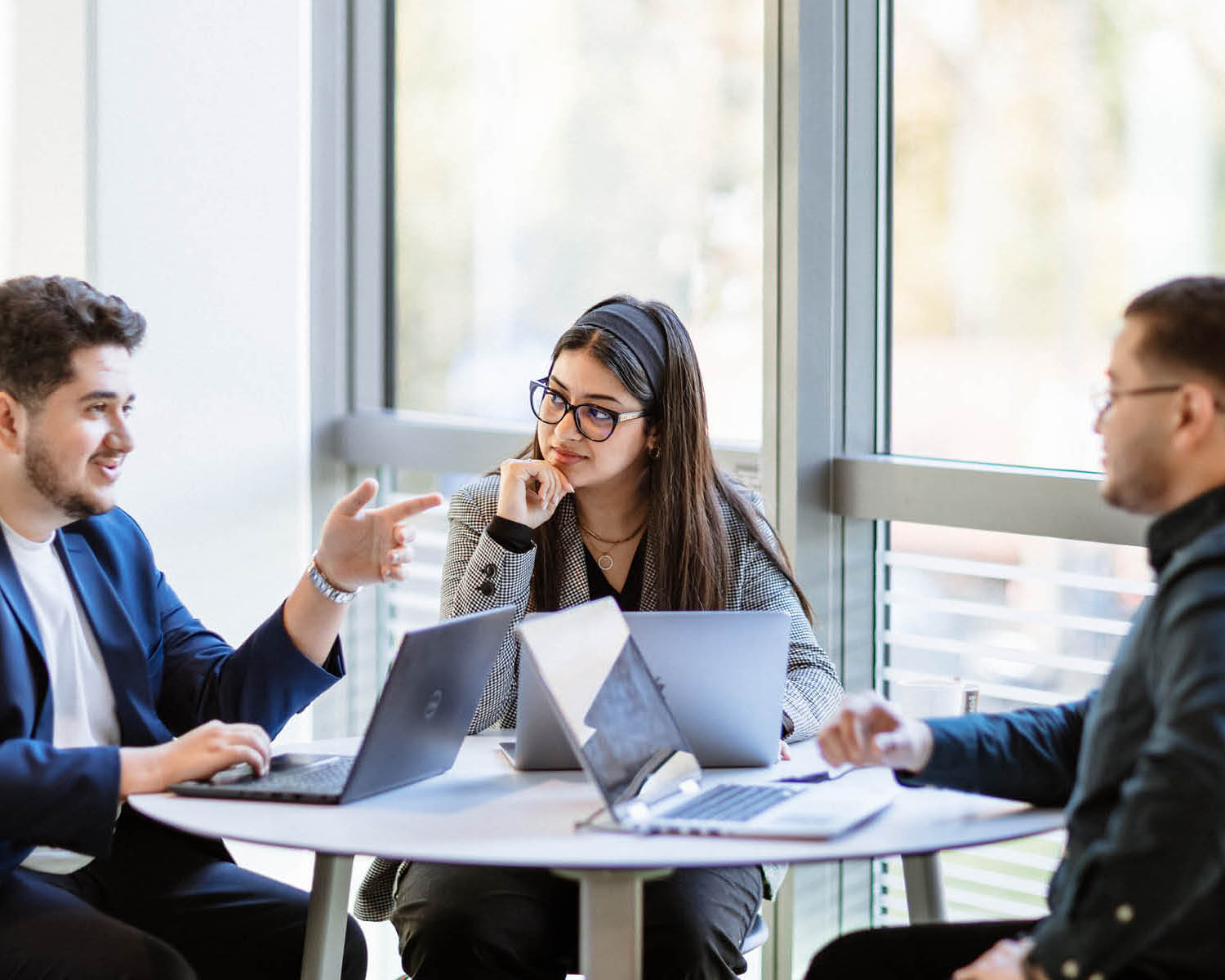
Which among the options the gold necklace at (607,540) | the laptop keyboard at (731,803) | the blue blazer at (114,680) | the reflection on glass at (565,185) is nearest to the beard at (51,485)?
the blue blazer at (114,680)

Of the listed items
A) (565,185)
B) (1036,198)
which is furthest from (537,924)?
(565,185)

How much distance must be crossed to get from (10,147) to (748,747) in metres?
2.10

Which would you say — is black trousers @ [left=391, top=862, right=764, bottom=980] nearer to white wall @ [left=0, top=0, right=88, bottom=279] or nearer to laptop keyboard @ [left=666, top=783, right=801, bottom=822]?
laptop keyboard @ [left=666, top=783, right=801, bottom=822]

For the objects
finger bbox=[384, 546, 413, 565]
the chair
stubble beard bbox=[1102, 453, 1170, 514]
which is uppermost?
stubble beard bbox=[1102, 453, 1170, 514]

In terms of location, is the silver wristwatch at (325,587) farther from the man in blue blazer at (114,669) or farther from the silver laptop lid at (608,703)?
the silver laptop lid at (608,703)

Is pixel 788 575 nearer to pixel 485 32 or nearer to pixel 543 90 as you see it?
pixel 543 90

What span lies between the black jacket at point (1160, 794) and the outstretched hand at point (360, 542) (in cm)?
111

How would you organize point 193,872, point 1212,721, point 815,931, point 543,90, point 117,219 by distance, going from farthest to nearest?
point 543,90
point 117,219
point 815,931
point 193,872
point 1212,721

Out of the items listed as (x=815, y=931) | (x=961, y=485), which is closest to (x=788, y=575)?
(x=961, y=485)

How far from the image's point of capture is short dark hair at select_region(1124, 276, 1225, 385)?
1694 millimetres

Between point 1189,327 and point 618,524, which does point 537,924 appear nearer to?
point 618,524

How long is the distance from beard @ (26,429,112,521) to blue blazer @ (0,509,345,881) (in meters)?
0.11

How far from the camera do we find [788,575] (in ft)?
8.54

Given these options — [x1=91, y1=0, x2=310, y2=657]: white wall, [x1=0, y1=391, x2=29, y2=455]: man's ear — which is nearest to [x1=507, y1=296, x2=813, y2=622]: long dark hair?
[x1=0, y1=391, x2=29, y2=455]: man's ear
